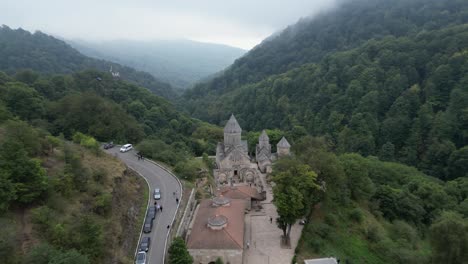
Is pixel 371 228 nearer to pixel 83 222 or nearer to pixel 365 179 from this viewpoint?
pixel 365 179

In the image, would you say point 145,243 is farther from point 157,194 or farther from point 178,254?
point 157,194

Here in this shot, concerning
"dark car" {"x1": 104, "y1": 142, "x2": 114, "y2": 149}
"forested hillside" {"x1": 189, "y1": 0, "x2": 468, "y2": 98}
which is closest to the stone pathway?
"dark car" {"x1": 104, "y1": 142, "x2": 114, "y2": 149}

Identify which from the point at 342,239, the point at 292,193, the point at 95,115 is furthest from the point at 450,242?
the point at 95,115

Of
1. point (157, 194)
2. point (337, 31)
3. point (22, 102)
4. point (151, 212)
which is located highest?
point (337, 31)

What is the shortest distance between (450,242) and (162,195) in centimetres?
2417

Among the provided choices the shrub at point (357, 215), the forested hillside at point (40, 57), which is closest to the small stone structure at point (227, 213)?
the shrub at point (357, 215)

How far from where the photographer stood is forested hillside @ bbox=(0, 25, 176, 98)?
10812 centimetres

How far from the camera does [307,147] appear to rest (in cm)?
3619

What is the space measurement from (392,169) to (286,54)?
105m

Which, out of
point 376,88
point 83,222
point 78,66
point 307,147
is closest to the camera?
point 83,222

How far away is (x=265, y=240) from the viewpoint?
28047mm

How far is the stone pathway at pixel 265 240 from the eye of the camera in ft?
83.7

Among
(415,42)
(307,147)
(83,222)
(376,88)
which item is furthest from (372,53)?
(83,222)

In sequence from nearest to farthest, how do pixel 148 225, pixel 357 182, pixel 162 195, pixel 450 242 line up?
pixel 450 242 → pixel 148 225 → pixel 162 195 → pixel 357 182
